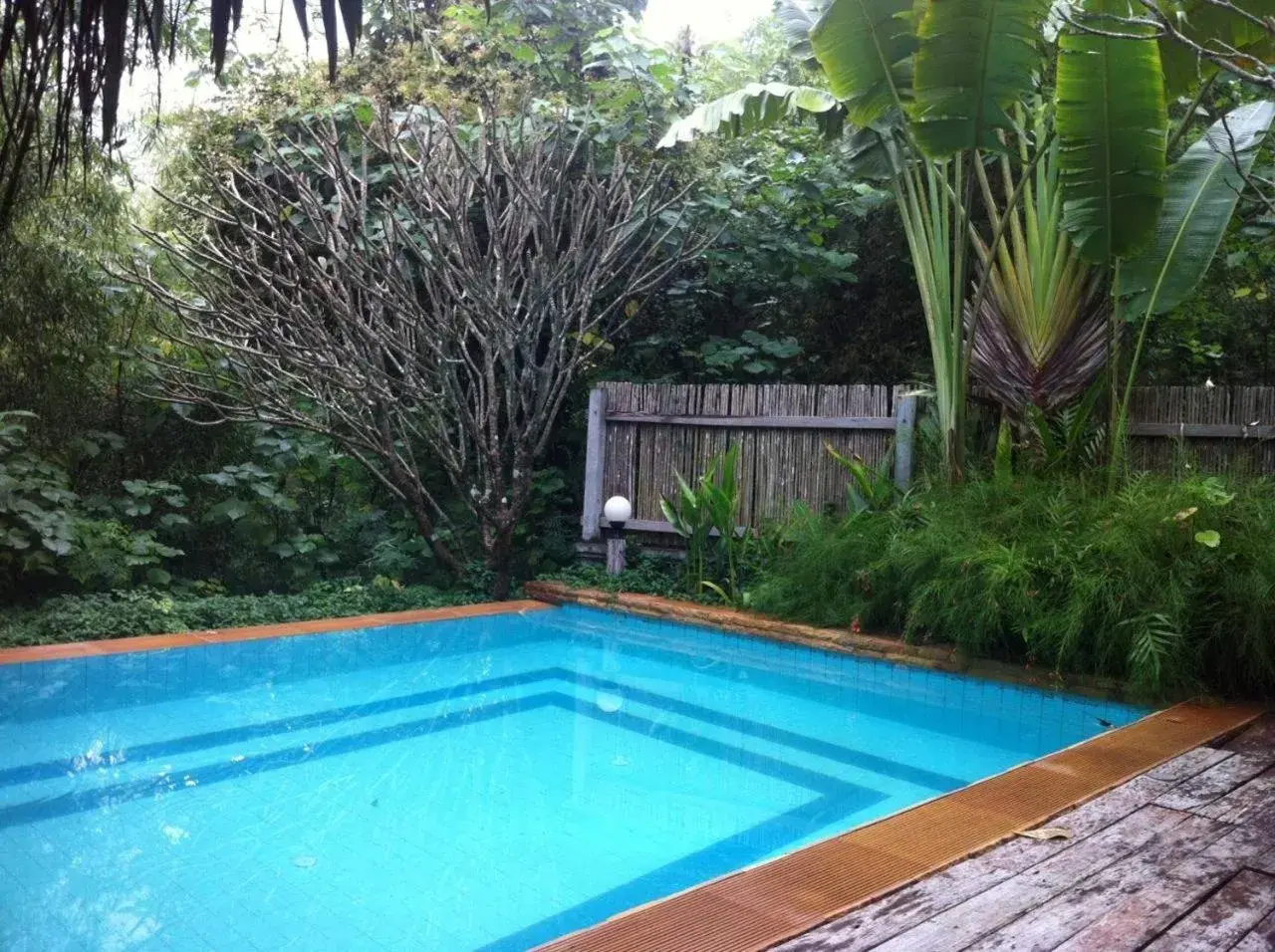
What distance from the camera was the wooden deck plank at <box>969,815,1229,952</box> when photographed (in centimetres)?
204

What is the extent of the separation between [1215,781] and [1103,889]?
1.24 meters

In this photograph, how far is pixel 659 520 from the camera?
7840 millimetres

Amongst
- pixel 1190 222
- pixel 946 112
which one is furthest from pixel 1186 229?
pixel 946 112

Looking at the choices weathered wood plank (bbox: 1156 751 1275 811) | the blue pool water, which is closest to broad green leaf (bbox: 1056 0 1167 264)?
the blue pool water

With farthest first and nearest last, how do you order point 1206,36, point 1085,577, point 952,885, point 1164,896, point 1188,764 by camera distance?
point 1206,36 → point 1085,577 → point 1188,764 → point 952,885 → point 1164,896

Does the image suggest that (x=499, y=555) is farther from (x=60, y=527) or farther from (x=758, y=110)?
(x=758, y=110)

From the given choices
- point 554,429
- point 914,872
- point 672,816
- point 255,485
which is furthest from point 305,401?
point 914,872

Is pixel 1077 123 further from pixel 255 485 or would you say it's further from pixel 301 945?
pixel 255 485

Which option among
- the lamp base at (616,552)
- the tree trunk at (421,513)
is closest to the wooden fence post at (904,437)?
the lamp base at (616,552)

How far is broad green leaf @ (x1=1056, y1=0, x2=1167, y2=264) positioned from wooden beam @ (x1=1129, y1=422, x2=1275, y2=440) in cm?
123

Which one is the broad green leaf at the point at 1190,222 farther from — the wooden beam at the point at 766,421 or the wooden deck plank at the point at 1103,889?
the wooden deck plank at the point at 1103,889

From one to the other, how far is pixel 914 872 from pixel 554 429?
21.5ft

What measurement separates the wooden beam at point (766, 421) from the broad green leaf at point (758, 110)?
204 centimetres

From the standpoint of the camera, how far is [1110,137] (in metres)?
5.22
